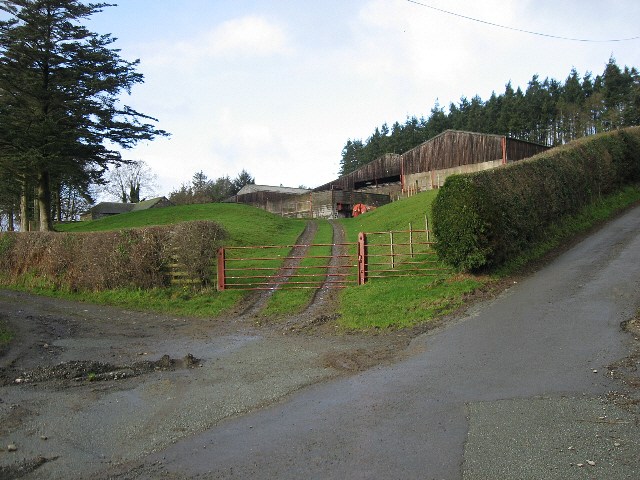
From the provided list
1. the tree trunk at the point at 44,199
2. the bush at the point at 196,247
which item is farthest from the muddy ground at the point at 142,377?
the tree trunk at the point at 44,199

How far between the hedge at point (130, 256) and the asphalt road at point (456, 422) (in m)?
9.09

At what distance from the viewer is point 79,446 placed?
5.55 meters

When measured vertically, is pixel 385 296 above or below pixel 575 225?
below

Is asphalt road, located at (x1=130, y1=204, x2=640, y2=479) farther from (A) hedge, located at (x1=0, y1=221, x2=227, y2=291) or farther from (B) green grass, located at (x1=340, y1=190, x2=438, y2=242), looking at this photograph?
(B) green grass, located at (x1=340, y1=190, x2=438, y2=242)

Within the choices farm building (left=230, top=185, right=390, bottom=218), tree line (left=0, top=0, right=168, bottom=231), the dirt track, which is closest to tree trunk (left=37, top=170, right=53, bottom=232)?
tree line (left=0, top=0, right=168, bottom=231)

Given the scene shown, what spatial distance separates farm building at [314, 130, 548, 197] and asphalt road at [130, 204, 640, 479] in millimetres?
29220

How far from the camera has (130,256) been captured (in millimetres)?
16766

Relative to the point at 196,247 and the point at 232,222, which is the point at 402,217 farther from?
the point at 196,247

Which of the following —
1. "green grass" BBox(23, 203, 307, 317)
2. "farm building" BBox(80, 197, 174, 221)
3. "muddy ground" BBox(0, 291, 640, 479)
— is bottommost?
"muddy ground" BBox(0, 291, 640, 479)

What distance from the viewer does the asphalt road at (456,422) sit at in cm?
469

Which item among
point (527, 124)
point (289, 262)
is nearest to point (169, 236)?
point (289, 262)

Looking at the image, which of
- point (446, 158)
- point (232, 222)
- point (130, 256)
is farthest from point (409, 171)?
point (130, 256)

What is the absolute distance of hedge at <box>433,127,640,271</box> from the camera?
13.7m

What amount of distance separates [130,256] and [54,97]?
18581 millimetres
